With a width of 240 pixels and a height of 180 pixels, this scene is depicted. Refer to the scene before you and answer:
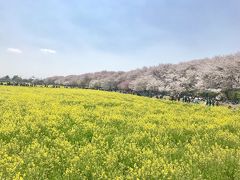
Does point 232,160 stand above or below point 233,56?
below

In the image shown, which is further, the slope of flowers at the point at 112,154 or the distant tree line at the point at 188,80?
the distant tree line at the point at 188,80

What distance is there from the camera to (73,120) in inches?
725

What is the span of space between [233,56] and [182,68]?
13661 millimetres

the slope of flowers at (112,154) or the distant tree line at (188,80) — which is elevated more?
the distant tree line at (188,80)

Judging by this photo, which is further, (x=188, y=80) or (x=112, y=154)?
(x=188, y=80)

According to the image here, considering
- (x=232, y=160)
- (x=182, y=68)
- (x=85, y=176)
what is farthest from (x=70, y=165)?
(x=182, y=68)

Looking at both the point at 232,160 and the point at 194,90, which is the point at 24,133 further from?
the point at 194,90

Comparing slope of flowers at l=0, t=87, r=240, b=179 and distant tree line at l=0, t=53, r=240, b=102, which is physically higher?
distant tree line at l=0, t=53, r=240, b=102

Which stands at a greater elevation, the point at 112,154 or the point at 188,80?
the point at 188,80

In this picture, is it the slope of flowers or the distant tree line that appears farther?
the distant tree line

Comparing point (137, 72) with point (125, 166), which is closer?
point (125, 166)

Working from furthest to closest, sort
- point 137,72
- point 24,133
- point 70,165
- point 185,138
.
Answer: point 137,72 < point 185,138 < point 24,133 < point 70,165

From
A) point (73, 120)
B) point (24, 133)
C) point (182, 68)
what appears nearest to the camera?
point (24, 133)

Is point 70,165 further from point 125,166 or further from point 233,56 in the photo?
point 233,56
